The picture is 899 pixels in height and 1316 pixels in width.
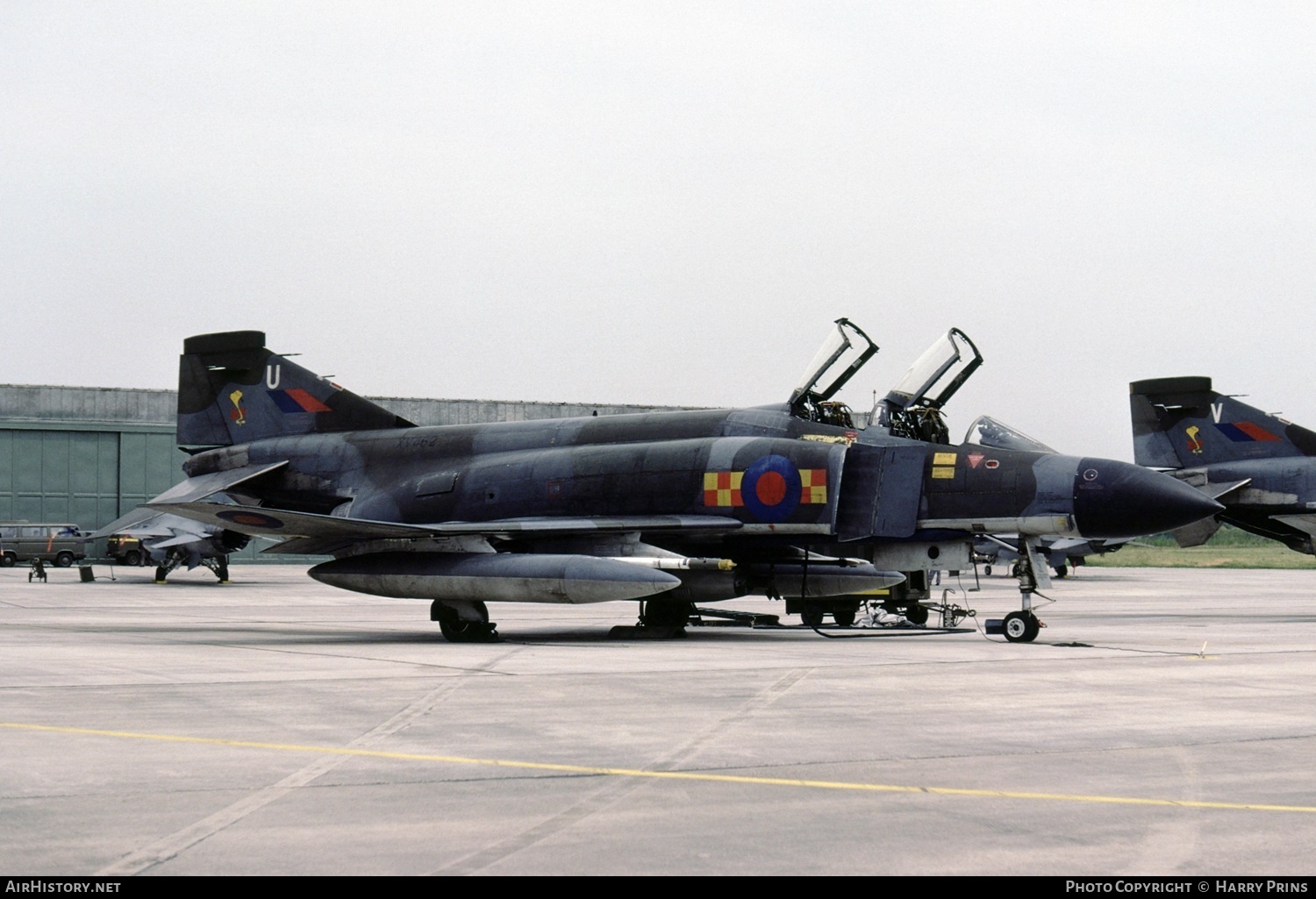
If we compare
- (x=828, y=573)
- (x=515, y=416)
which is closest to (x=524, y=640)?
(x=828, y=573)

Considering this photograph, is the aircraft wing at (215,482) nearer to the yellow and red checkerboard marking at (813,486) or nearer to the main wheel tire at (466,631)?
the main wheel tire at (466,631)

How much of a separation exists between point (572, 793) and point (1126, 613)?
840 inches

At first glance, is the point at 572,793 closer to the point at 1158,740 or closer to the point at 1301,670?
the point at 1158,740

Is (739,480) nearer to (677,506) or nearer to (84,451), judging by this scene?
(677,506)

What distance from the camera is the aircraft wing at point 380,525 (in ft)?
58.3

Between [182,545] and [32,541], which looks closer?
[182,545]

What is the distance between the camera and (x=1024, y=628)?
17000 millimetres

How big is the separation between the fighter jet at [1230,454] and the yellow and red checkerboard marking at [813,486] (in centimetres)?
1072

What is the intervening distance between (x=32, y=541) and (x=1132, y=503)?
5072cm

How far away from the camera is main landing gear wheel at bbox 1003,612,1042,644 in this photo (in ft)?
55.7

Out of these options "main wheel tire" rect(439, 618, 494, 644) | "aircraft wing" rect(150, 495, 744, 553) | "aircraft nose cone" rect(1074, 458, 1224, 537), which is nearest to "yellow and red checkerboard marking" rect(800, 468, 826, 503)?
"aircraft wing" rect(150, 495, 744, 553)

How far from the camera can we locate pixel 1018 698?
35.5 feet

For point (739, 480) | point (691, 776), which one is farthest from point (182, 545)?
point (691, 776)

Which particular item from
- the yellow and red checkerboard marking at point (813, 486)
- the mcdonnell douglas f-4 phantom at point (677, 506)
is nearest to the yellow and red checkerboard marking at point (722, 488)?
the mcdonnell douglas f-4 phantom at point (677, 506)
